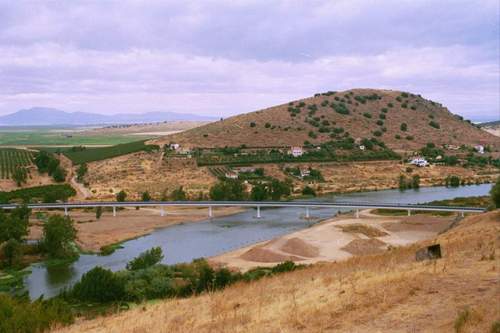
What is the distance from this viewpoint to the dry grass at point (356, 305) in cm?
1236

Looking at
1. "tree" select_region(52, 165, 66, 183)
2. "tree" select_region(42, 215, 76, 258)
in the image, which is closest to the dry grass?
"tree" select_region(42, 215, 76, 258)

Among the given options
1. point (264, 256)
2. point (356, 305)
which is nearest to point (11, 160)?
point (264, 256)

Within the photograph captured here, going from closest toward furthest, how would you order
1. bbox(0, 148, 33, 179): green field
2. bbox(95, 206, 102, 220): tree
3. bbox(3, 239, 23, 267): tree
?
bbox(3, 239, 23, 267): tree < bbox(95, 206, 102, 220): tree < bbox(0, 148, 33, 179): green field

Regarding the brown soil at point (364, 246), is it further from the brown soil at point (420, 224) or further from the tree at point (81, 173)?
the tree at point (81, 173)

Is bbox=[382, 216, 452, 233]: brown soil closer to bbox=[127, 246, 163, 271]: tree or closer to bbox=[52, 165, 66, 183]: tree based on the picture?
bbox=[127, 246, 163, 271]: tree

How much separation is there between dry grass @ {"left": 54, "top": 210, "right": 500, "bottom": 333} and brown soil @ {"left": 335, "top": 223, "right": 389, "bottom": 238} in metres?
37.0

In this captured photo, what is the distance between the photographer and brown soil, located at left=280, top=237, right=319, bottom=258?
4712 cm

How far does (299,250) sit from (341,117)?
108m

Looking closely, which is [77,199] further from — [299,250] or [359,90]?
[359,90]

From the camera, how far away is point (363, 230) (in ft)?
188

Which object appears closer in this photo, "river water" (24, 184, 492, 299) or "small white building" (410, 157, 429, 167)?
"river water" (24, 184, 492, 299)

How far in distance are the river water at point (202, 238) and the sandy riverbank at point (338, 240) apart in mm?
3367

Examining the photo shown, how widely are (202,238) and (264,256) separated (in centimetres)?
1282

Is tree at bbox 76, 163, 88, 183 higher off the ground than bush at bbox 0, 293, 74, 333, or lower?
higher
